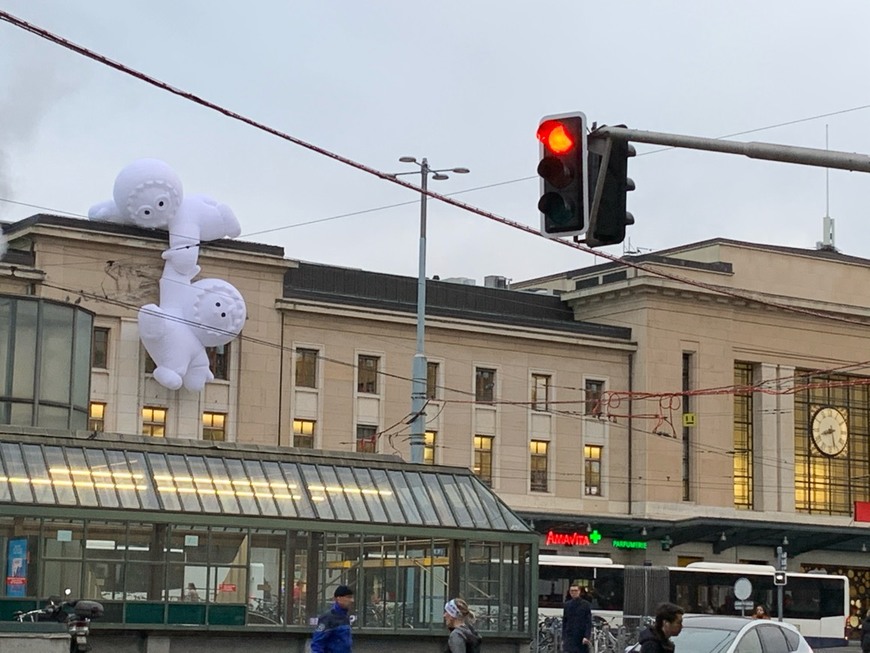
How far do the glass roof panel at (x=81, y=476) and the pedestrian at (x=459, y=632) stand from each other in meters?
14.4

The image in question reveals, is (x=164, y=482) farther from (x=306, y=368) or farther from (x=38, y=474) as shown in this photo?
(x=306, y=368)

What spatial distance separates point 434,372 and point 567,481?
7.59 meters

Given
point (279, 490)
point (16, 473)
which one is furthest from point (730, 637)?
point (16, 473)

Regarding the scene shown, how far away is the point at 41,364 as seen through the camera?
132ft

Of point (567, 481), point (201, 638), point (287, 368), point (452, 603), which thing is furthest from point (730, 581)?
point (452, 603)

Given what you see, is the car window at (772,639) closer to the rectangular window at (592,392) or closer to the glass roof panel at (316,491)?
the glass roof panel at (316,491)

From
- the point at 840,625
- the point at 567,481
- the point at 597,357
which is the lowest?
the point at 840,625

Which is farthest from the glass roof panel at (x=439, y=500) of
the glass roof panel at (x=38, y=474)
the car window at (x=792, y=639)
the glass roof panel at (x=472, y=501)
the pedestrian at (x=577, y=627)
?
the car window at (x=792, y=639)

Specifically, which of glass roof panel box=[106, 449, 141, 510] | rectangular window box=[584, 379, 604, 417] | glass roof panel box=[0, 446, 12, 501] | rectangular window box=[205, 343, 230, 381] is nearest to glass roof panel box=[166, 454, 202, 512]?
glass roof panel box=[106, 449, 141, 510]

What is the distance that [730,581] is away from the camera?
61438 millimetres

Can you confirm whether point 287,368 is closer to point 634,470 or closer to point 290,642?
point 634,470

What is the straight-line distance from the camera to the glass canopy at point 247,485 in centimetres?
3119

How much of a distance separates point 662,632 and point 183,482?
19.0 metres

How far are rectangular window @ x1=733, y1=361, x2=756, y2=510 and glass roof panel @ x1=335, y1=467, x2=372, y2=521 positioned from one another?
42.8 metres
